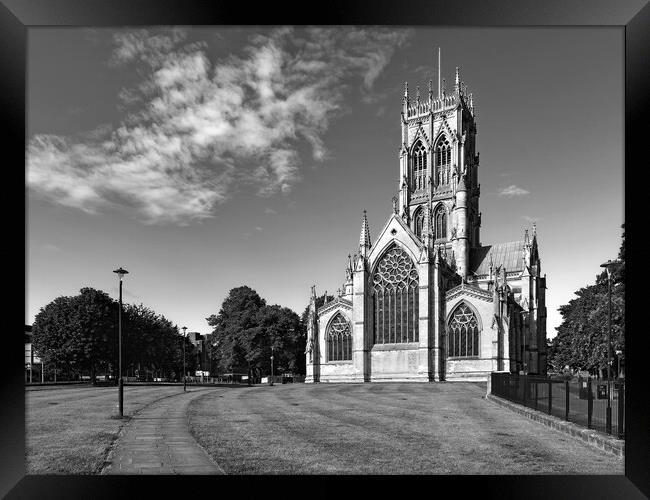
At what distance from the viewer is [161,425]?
15.0 meters

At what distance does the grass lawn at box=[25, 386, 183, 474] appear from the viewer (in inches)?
410

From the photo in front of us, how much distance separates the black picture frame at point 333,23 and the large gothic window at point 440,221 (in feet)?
163

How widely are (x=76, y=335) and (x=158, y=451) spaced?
1428 inches

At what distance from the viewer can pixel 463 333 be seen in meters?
45.6

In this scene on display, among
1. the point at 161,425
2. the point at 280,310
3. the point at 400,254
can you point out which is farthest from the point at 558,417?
the point at 280,310

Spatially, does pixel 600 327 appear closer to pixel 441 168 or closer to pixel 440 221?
pixel 440 221

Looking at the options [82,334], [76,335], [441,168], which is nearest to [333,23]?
[82,334]

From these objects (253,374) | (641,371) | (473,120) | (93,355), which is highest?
(473,120)

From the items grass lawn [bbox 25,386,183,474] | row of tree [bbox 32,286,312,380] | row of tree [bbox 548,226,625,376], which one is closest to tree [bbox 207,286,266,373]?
row of tree [bbox 32,286,312,380]

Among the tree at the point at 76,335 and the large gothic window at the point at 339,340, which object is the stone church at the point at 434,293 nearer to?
the large gothic window at the point at 339,340

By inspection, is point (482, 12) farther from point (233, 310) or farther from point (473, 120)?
point (473, 120)

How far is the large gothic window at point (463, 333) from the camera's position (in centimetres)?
4516

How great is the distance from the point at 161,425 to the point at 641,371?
38.0 ft

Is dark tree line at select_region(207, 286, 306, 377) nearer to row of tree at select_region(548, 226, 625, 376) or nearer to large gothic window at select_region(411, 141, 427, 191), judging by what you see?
large gothic window at select_region(411, 141, 427, 191)
